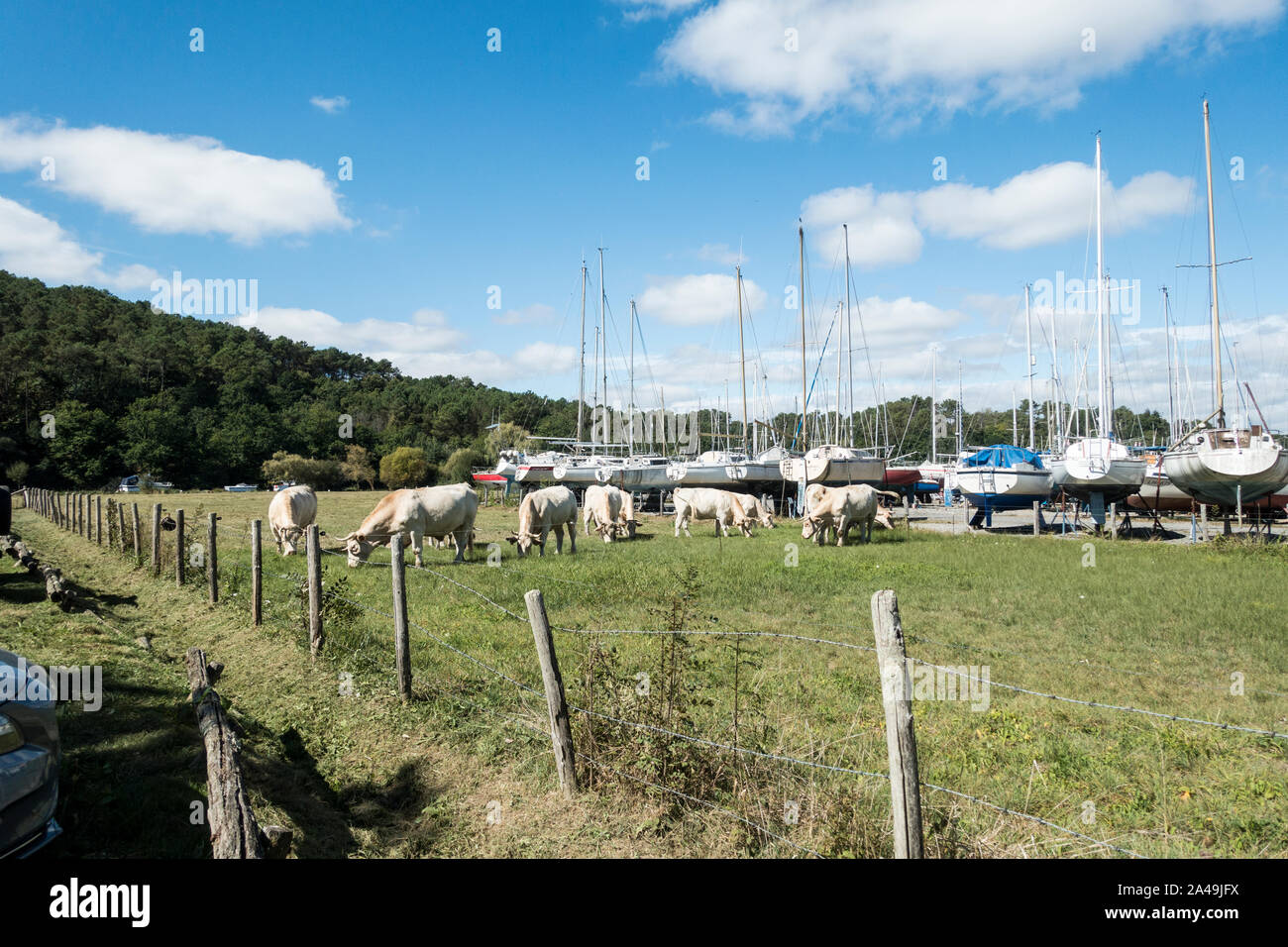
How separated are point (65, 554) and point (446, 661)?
51.1 ft

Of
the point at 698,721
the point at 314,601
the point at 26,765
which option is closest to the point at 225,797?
the point at 26,765

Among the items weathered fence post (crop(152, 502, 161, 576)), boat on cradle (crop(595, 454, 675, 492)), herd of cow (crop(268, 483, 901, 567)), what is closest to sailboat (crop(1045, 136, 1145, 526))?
herd of cow (crop(268, 483, 901, 567))

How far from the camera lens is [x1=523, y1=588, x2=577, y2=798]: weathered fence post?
16.1 ft

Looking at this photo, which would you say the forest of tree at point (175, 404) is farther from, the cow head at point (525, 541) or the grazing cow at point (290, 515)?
the cow head at point (525, 541)

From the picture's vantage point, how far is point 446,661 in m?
7.76

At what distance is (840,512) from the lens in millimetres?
22047

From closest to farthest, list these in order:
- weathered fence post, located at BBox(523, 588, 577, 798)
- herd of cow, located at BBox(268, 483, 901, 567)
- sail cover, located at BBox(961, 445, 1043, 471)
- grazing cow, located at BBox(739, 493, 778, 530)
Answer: weathered fence post, located at BBox(523, 588, 577, 798) → herd of cow, located at BBox(268, 483, 901, 567) → grazing cow, located at BBox(739, 493, 778, 530) → sail cover, located at BBox(961, 445, 1043, 471)

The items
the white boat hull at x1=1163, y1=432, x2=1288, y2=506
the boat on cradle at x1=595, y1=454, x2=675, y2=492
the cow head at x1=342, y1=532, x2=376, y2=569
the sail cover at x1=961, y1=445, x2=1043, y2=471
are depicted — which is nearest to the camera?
the cow head at x1=342, y1=532, x2=376, y2=569

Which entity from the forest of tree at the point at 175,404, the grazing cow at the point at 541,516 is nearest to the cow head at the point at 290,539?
the grazing cow at the point at 541,516

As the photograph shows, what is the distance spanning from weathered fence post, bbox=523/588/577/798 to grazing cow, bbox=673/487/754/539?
1984 centimetres

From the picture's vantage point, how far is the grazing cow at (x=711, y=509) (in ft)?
82.4

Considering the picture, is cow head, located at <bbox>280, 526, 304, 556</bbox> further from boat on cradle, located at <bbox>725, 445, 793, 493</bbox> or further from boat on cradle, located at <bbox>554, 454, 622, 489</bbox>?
boat on cradle, located at <bbox>725, 445, 793, 493</bbox>

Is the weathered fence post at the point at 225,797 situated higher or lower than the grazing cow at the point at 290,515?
lower
